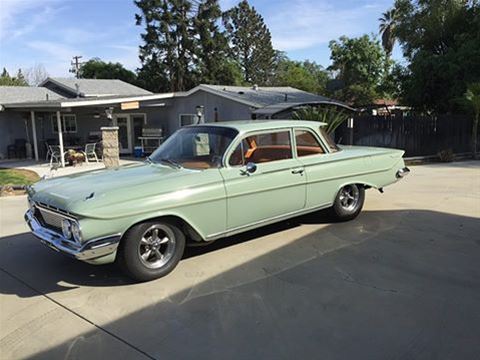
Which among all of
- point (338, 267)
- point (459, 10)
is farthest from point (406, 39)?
point (338, 267)

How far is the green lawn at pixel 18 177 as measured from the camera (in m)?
11.8

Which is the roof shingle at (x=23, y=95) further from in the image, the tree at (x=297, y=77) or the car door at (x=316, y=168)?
the tree at (x=297, y=77)

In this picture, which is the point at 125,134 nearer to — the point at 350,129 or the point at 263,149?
the point at 350,129

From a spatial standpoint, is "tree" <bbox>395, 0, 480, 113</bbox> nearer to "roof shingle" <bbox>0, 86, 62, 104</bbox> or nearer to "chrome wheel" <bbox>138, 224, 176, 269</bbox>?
"chrome wheel" <bbox>138, 224, 176, 269</bbox>

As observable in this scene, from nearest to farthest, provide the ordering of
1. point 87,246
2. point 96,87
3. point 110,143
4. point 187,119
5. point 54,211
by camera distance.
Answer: point 87,246
point 54,211
point 110,143
point 187,119
point 96,87

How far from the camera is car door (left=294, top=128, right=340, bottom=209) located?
5.81 meters

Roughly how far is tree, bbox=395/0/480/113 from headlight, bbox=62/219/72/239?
18.5 m

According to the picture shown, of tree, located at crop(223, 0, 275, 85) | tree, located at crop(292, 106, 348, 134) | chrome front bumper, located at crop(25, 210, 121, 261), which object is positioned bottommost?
chrome front bumper, located at crop(25, 210, 121, 261)

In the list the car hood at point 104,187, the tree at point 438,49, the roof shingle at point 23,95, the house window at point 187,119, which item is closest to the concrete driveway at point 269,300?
the car hood at point 104,187

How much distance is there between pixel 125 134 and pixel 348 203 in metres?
16.1

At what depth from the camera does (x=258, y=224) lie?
5328 mm

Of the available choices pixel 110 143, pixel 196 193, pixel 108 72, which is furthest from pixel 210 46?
pixel 196 193

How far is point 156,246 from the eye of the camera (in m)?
4.53

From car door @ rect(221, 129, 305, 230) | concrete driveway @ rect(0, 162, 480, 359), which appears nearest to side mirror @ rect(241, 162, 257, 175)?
car door @ rect(221, 129, 305, 230)
